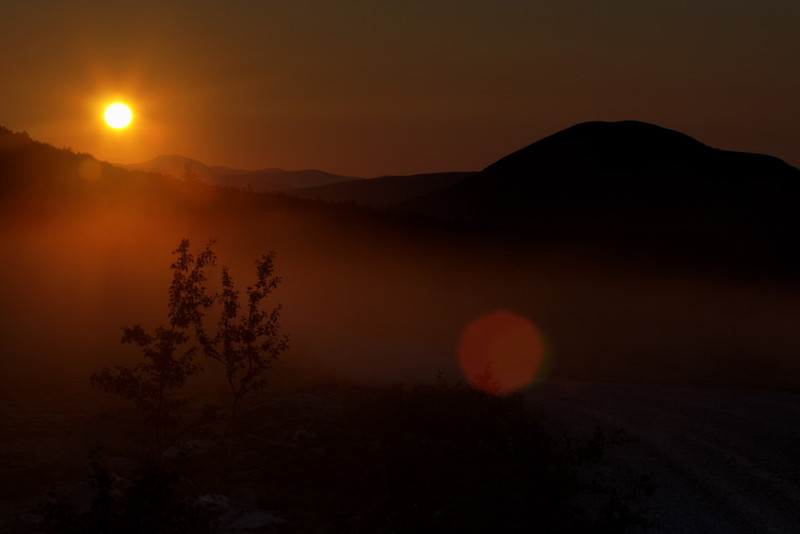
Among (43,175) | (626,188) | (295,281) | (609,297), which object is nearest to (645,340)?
(609,297)

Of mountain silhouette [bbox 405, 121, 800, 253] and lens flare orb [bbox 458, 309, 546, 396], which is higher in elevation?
mountain silhouette [bbox 405, 121, 800, 253]

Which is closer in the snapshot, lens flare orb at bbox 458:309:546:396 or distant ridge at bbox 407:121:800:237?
lens flare orb at bbox 458:309:546:396

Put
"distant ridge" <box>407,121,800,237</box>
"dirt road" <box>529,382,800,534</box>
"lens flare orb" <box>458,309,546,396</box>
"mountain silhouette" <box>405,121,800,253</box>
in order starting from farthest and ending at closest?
"distant ridge" <box>407,121,800,237</box> → "mountain silhouette" <box>405,121,800,253</box> → "lens flare orb" <box>458,309,546,396</box> → "dirt road" <box>529,382,800,534</box>

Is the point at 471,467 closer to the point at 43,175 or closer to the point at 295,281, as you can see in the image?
the point at 295,281

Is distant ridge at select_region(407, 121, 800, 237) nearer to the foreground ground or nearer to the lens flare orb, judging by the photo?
the lens flare orb

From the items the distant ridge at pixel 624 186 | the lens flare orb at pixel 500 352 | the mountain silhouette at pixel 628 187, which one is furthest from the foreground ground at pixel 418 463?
the distant ridge at pixel 624 186

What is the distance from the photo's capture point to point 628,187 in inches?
4616

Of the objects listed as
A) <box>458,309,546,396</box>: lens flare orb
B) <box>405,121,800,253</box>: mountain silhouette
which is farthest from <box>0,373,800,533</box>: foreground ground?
<box>405,121,800,253</box>: mountain silhouette

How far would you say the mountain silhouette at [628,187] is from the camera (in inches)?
4112

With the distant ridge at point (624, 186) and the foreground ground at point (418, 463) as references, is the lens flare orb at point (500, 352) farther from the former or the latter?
the distant ridge at point (624, 186)

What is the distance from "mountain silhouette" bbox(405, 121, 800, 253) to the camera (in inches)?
A: 4112

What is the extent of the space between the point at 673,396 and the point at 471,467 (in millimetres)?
12475

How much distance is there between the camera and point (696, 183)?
11706 cm

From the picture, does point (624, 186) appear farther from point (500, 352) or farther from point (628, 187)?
point (500, 352)
